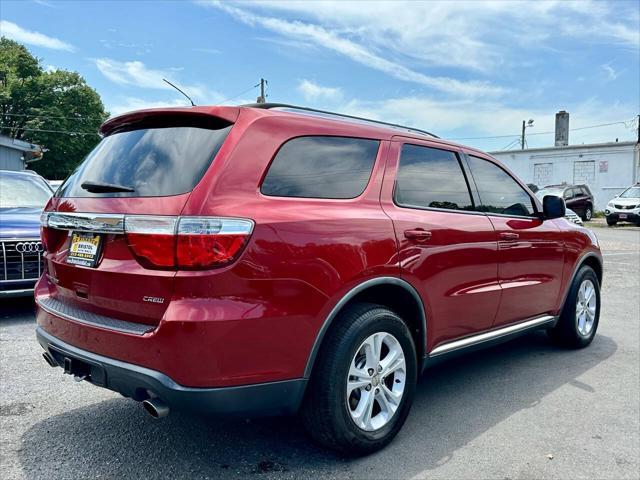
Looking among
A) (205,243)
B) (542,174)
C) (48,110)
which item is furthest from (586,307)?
(48,110)

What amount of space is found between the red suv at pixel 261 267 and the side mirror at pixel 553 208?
1.27 metres

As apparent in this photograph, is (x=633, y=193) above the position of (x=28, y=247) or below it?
above

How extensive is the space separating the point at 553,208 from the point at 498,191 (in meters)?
0.68

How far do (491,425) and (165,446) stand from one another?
1.97 m

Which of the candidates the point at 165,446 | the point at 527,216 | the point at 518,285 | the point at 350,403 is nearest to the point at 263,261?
the point at 350,403

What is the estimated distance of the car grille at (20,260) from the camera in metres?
5.15

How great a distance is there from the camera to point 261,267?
234cm

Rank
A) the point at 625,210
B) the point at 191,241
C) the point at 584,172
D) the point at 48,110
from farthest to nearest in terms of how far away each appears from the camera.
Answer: the point at 48,110 < the point at 584,172 < the point at 625,210 < the point at 191,241

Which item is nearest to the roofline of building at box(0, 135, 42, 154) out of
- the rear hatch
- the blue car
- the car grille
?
the blue car

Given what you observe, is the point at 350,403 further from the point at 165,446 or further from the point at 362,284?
the point at 165,446

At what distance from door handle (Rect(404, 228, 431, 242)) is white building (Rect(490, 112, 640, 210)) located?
27.1 m

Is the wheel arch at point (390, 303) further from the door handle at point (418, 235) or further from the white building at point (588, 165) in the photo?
the white building at point (588, 165)

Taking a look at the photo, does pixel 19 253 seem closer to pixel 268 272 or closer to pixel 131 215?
pixel 131 215

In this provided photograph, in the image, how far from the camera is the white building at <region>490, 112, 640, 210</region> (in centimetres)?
2939
